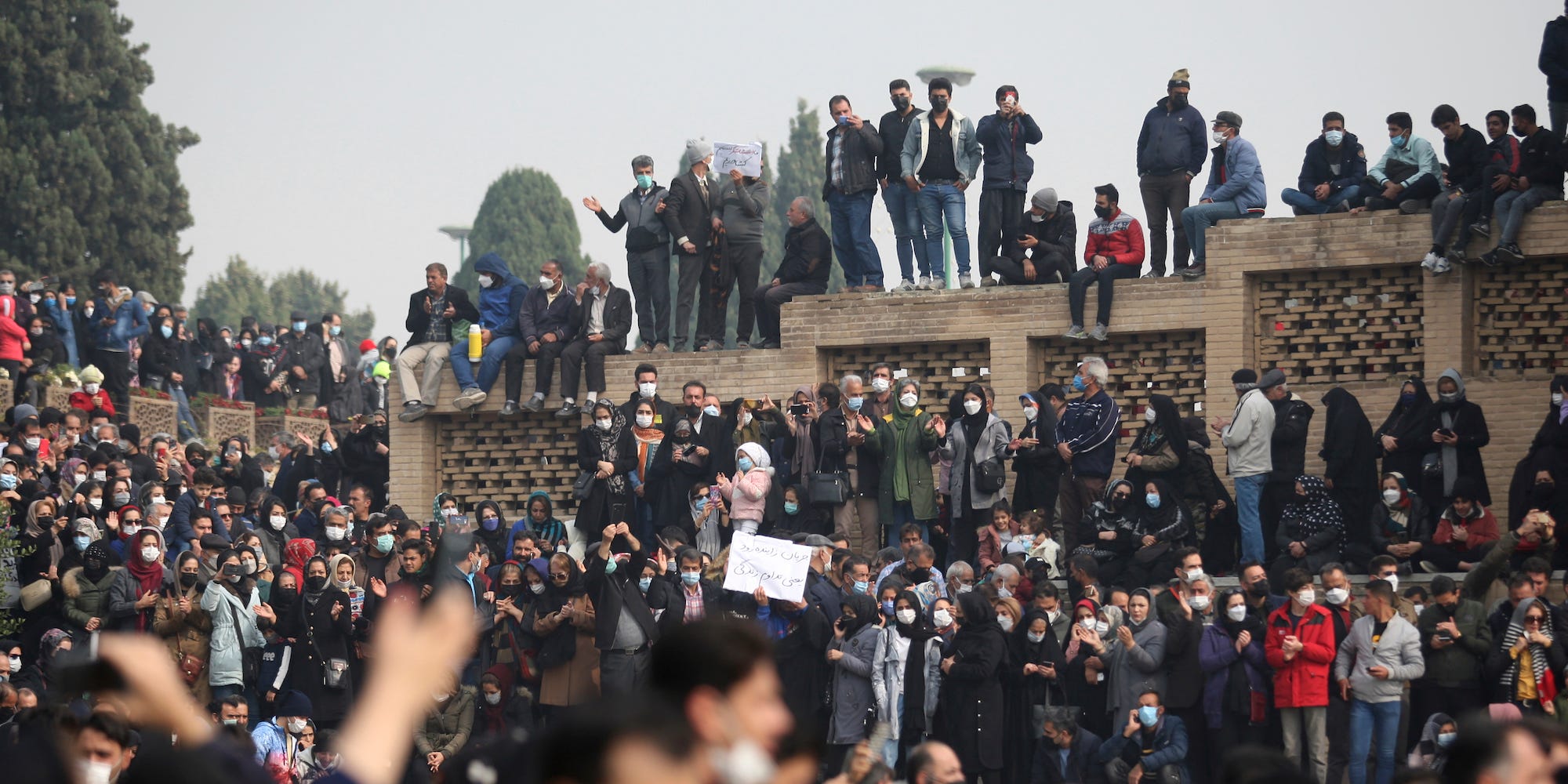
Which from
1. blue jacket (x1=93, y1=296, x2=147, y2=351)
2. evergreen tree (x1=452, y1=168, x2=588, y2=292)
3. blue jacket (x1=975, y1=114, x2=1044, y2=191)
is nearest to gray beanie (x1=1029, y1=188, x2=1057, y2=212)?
blue jacket (x1=975, y1=114, x2=1044, y2=191)

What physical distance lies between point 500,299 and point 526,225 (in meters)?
43.2

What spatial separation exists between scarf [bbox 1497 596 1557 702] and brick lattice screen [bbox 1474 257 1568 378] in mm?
4946

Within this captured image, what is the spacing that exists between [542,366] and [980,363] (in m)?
4.35

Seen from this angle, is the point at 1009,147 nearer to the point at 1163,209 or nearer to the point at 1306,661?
the point at 1163,209

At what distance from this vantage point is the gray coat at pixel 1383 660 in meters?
13.8

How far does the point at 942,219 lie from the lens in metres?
19.5

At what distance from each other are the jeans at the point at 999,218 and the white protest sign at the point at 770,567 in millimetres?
4572

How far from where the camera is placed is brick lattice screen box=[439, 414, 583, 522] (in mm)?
22203

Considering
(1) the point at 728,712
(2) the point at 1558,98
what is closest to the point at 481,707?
(2) the point at 1558,98

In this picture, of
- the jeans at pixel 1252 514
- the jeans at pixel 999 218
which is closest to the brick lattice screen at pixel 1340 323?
the jeans at pixel 999 218

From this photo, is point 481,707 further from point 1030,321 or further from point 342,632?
point 1030,321

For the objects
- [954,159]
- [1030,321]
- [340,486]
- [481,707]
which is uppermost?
[954,159]

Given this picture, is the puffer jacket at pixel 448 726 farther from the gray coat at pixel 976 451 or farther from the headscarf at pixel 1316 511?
the headscarf at pixel 1316 511

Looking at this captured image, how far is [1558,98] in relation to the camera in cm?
1728
